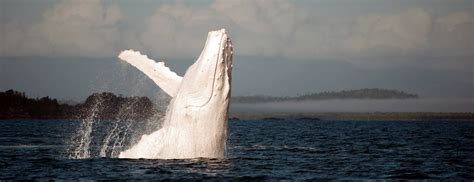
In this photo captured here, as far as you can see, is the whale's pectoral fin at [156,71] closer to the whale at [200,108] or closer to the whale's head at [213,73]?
the whale at [200,108]

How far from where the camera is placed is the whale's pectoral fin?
20.4m

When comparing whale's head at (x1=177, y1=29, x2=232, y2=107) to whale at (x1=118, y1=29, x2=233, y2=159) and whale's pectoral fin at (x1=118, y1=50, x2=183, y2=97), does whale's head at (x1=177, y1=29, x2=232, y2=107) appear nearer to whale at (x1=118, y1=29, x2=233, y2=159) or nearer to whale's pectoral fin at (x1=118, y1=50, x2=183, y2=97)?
whale at (x1=118, y1=29, x2=233, y2=159)

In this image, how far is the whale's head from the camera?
A: 1870 centimetres

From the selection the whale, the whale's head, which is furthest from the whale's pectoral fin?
the whale's head

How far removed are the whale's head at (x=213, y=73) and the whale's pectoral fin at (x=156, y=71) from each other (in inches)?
51.0

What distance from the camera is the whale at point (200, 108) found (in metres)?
18.8

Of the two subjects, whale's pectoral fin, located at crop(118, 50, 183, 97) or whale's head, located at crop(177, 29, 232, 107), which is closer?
whale's head, located at crop(177, 29, 232, 107)

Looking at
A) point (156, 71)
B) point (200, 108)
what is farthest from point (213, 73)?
point (156, 71)

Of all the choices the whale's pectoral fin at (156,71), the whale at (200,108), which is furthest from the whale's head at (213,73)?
the whale's pectoral fin at (156,71)

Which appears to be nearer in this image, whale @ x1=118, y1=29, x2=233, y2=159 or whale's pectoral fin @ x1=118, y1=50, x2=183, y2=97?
whale @ x1=118, y1=29, x2=233, y2=159

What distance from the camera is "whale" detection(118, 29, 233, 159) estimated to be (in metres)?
18.8

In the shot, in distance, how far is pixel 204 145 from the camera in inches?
763

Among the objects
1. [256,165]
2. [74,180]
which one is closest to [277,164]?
[256,165]

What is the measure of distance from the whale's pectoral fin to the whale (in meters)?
0.03
